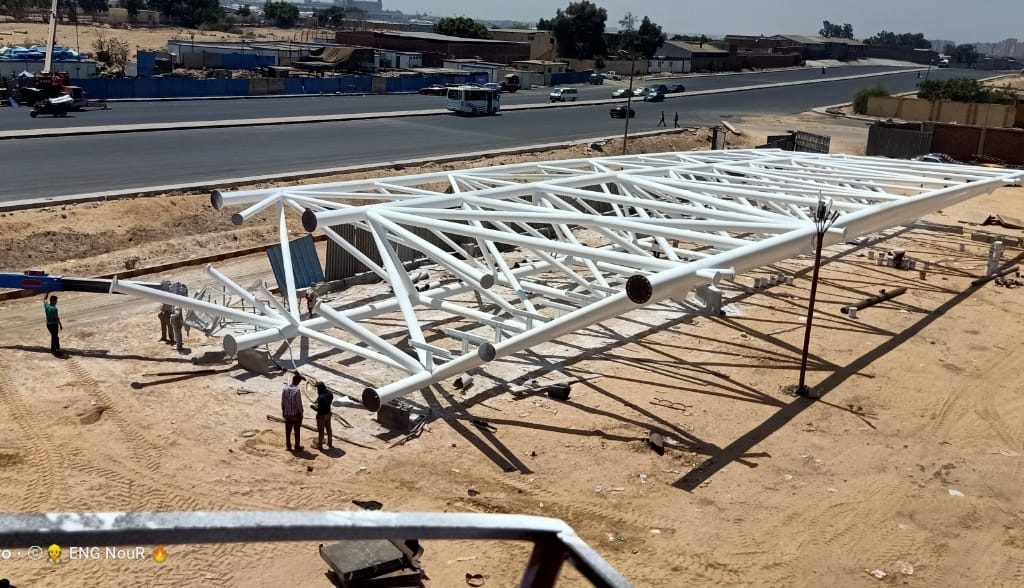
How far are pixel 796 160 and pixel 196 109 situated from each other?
41850mm

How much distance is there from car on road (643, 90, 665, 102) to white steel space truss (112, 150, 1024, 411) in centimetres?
5703

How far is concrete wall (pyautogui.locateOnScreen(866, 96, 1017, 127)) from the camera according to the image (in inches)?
2628

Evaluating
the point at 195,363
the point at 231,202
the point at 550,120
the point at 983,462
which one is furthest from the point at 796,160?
the point at 550,120

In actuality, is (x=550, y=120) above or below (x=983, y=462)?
above

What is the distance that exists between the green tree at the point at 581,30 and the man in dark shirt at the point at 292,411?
121m

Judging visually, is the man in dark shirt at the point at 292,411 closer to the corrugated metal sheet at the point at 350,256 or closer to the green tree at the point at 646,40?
the corrugated metal sheet at the point at 350,256

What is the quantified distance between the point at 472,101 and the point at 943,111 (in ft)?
132

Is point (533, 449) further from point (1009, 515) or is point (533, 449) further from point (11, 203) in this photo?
point (11, 203)

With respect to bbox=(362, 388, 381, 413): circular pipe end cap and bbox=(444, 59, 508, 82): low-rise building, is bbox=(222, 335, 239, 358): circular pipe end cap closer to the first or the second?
bbox=(362, 388, 381, 413): circular pipe end cap

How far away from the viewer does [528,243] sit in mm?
15031

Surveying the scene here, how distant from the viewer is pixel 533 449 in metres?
13.4

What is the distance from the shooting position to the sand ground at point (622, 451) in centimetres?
1047

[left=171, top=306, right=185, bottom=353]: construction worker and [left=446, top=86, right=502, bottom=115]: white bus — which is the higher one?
[left=446, top=86, right=502, bottom=115]: white bus

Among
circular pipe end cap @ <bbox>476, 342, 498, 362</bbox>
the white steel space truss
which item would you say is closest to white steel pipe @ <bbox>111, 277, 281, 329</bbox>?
the white steel space truss
